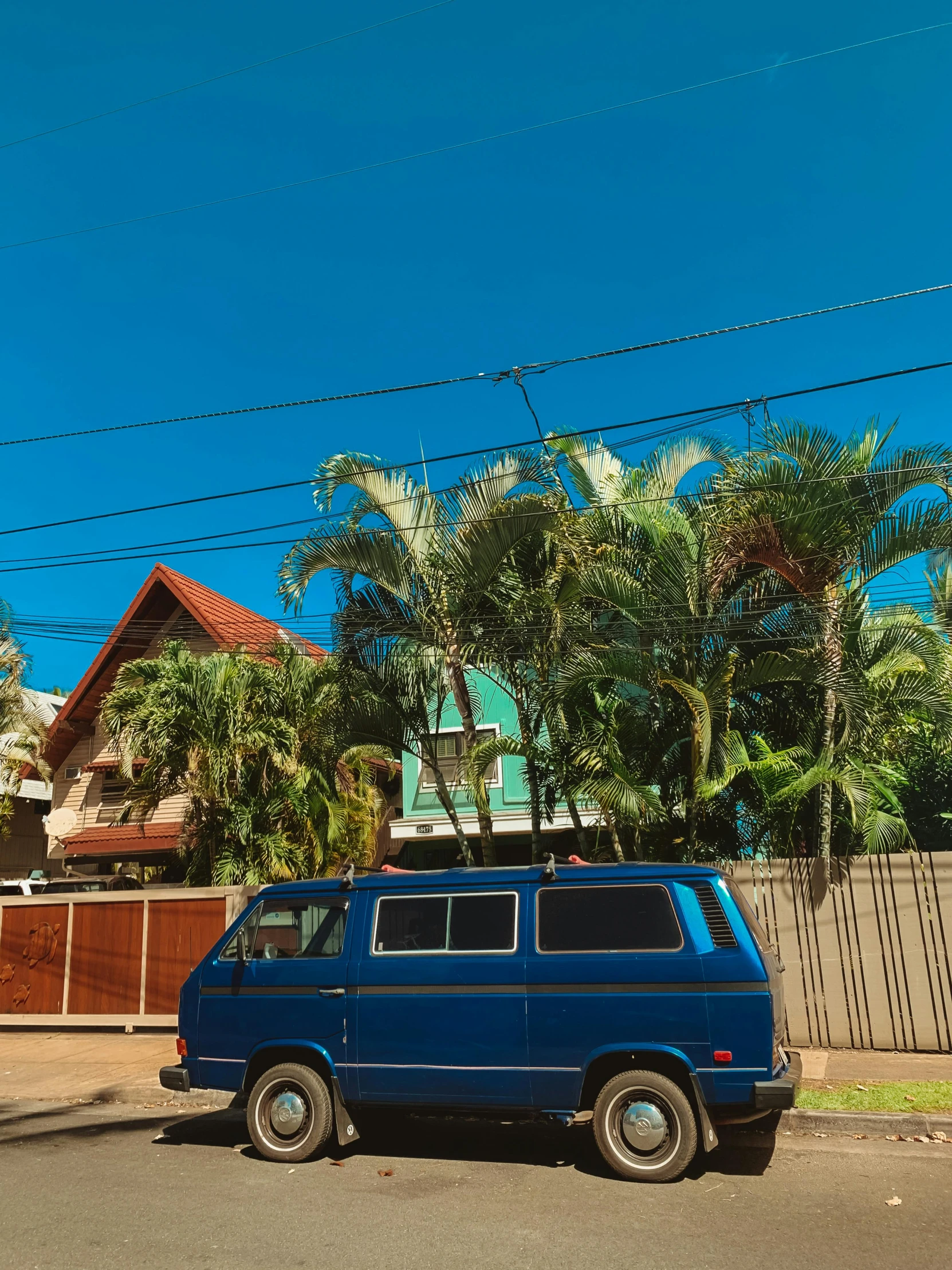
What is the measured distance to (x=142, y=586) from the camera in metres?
24.0

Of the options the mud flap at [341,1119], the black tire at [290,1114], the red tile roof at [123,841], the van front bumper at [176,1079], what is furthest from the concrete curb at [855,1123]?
the red tile roof at [123,841]

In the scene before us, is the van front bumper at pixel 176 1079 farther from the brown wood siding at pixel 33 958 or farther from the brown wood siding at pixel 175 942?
the brown wood siding at pixel 33 958

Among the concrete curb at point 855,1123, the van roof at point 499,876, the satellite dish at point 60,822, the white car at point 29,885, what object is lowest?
the concrete curb at point 855,1123

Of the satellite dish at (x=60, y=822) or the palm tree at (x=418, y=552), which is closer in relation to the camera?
the palm tree at (x=418, y=552)

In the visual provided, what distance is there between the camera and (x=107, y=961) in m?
13.8

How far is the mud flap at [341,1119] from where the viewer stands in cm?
722

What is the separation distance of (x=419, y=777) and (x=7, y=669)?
9.77 meters

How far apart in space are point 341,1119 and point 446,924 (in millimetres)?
1612

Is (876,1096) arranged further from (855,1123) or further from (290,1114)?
(290,1114)

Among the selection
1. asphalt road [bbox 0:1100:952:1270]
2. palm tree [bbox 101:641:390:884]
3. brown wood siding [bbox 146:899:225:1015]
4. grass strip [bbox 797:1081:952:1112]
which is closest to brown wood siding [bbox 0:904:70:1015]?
brown wood siding [bbox 146:899:225:1015]

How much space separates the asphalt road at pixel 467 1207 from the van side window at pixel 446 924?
151 cm

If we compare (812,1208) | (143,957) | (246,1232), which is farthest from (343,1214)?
(143,957)

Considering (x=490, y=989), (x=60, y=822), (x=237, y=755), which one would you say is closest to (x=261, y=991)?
(x=490, y=989)

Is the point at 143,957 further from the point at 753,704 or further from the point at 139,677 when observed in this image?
the point at 753,704
